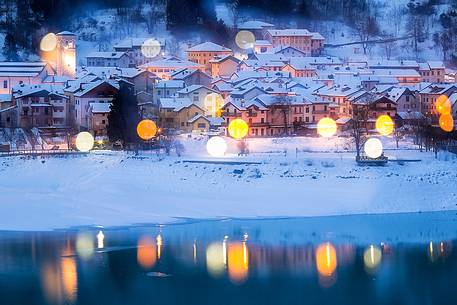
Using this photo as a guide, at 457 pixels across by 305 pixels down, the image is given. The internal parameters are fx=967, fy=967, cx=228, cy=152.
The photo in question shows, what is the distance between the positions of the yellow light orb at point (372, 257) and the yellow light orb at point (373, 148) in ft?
25.9

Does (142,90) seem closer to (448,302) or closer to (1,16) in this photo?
(1,16)

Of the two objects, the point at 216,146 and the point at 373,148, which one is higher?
the point at 216,146

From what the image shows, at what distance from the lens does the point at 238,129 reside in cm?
3569

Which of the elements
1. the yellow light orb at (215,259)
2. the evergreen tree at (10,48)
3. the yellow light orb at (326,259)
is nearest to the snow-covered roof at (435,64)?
the evergreen tree at (10,48)

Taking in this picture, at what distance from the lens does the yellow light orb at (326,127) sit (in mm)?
36178

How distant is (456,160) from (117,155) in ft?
34.2

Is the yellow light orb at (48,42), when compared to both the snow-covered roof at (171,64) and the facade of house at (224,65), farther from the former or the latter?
the facade of house at (224,65)

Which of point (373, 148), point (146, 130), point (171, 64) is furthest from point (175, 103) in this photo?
point (373, 148)

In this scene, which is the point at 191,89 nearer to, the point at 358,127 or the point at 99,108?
the point at 99,108

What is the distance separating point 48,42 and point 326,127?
2247 centimetres

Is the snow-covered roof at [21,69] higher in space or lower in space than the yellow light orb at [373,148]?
higher

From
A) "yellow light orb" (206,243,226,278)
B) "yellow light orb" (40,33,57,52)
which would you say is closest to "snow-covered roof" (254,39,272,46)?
"yellow light orb" (40,33,57,52)

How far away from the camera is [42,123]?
3884 centimetres

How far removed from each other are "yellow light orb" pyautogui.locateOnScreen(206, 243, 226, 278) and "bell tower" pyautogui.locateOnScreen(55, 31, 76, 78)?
2838 centimetres
